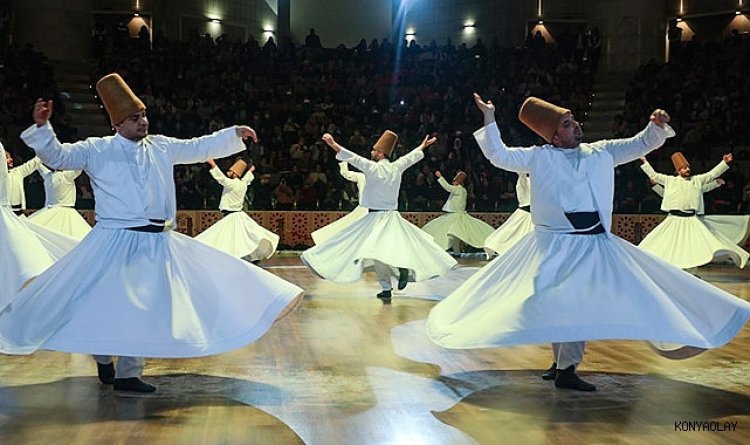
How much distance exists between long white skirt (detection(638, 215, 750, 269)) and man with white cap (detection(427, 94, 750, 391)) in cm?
685

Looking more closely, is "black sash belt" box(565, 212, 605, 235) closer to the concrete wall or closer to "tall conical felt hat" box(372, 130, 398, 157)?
"tall conical felt hat" box(372, 130, 398, 157)

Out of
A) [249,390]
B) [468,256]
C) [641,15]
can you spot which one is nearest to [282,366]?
[249,390]

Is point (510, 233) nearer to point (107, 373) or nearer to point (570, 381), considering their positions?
point (570, 381)

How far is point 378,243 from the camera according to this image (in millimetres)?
9297

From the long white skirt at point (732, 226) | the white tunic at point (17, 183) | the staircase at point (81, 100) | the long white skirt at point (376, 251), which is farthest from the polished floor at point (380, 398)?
the staircase at point (81, 100)

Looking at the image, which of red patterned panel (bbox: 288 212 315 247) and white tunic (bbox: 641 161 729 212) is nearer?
white tunic (bbox: 641 161 729 212)

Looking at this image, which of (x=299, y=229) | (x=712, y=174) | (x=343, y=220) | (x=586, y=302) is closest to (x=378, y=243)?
(x=343, y=220)

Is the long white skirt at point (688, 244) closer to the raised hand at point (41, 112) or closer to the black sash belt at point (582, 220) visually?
the black sash belt at point (582, 220)

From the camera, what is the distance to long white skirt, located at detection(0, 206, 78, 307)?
6398mm

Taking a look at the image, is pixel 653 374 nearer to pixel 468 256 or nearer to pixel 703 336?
pixel 703 336

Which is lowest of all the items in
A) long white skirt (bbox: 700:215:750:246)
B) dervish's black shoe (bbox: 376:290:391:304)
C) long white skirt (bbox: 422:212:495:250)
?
dervish's black shoe (bbox: 376:290:391:304)

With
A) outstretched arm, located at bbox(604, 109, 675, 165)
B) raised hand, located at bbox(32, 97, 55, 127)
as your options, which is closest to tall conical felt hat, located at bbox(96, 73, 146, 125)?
raised hand, located at bbox(32, 97, 55, 127)

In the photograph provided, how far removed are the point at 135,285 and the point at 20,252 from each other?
2.42 metres

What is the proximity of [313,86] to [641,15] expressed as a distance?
849cm
